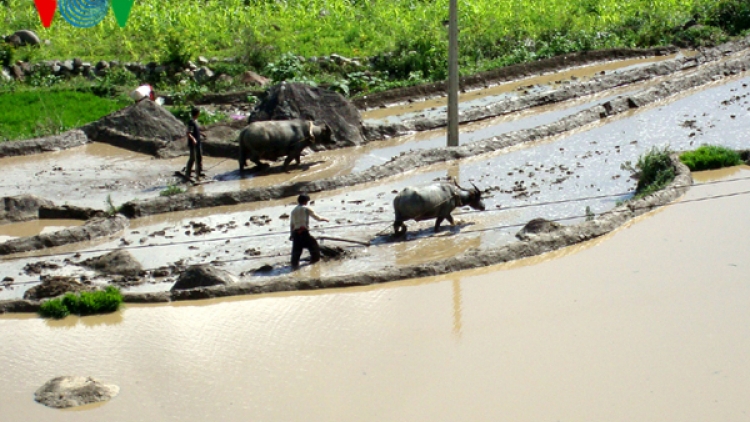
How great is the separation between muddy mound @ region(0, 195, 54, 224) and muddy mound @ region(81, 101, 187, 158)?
13.5 feet

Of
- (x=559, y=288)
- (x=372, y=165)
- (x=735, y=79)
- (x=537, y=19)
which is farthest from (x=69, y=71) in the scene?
(x=559, y=288)

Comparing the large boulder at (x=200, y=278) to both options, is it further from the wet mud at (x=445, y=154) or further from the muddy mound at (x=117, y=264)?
the wet mud at (x=445, y=154)

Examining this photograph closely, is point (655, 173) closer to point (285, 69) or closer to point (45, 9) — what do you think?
point (45, 9)

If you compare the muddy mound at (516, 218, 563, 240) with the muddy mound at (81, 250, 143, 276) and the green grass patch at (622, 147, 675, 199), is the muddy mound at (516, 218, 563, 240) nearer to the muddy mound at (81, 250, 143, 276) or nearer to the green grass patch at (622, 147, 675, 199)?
the green grass patch at (622, 147, 675, 199)

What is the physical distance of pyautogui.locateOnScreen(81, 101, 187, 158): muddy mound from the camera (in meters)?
19.7

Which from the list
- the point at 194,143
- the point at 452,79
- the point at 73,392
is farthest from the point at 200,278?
the point at 452,79

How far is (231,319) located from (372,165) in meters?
7.61

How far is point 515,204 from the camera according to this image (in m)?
15.0

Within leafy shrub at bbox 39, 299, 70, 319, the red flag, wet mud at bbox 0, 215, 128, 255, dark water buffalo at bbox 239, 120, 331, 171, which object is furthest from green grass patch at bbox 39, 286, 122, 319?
dark water buffalo at bbox 239, 120, 331, 171

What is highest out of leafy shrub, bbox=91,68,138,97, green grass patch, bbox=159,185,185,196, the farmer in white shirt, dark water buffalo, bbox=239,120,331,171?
leafy shrub, bbox=91,68,138,97

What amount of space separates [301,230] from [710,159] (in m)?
7.14

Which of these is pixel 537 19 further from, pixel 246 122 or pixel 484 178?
pixel 484 178

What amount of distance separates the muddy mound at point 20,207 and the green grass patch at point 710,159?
964 cm

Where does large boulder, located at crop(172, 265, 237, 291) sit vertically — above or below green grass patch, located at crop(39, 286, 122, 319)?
above
